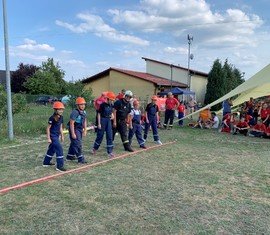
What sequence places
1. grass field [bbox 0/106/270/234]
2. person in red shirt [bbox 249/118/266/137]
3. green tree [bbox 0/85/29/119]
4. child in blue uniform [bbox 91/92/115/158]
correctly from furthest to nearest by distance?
person in red shirt [bbox 249/118/266/137], green tree [bbox 0/85/29/119], child in blue uniform [bbox 91/92/115/158], grass field [bbox 0/106/270/234]

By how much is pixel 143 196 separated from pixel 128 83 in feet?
107

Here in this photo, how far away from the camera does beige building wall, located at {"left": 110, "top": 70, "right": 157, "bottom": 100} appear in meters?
36.4

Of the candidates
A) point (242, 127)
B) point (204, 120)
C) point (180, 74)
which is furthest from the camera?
point (180, 74)

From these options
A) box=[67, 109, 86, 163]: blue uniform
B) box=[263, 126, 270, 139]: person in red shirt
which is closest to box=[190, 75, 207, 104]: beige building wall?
box=[263, 126, 270, 139]: person in red shirt

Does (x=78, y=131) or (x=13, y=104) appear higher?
(x=13, y=104)

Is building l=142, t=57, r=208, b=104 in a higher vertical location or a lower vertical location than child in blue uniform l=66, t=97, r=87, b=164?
higher

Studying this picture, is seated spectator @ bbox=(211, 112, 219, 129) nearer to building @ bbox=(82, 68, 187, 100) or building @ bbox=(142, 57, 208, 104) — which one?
building @ bbox=(82, 68, 187, 100)

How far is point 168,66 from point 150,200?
3835 centimetres

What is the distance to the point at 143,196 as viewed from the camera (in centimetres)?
557

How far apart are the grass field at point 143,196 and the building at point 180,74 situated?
1286 inches

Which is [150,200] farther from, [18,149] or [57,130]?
[18,149]

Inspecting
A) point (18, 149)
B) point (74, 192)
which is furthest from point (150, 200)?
point (18, 149)

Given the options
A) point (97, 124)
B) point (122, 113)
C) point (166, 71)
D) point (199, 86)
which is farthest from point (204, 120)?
point (199, 86)

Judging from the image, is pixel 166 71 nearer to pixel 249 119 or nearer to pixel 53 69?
pixel 53 69
